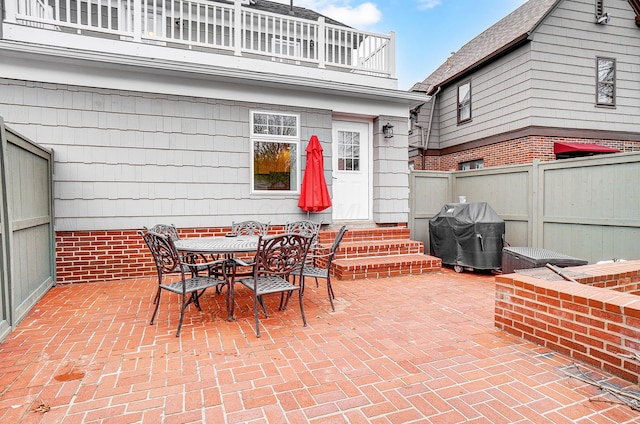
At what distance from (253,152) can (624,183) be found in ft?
18.5

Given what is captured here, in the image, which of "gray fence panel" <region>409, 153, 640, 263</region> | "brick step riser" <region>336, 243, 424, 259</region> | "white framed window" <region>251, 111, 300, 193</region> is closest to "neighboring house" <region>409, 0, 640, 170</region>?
"gray fence panel" <region>409, 153, 640, 263</region>

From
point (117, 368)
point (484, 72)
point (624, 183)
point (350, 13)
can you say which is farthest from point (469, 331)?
point (350, 13)

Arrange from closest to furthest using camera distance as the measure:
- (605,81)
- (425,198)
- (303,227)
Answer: (303,227), (425,198), (605,81)

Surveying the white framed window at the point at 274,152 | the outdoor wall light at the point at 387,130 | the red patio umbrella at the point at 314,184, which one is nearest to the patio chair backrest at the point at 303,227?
the red patio umbrella at the point at 314,184

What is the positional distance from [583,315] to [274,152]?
496 cm

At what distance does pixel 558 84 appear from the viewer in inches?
334

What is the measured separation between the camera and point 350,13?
1839cm

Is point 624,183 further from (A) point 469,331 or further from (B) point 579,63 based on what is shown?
(B) point 579,63

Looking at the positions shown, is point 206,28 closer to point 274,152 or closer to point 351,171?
point 274,152

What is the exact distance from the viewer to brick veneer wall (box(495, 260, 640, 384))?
217 cm

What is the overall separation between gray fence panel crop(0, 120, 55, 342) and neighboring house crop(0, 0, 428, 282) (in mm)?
363

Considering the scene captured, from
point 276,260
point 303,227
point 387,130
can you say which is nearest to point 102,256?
point 303,227

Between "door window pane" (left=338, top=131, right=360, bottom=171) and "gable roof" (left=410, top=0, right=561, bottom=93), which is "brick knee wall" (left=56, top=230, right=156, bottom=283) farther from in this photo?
"gable roof" (left=410, top=0, right=561, bottom=93)

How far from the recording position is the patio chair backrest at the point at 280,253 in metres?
3.18
